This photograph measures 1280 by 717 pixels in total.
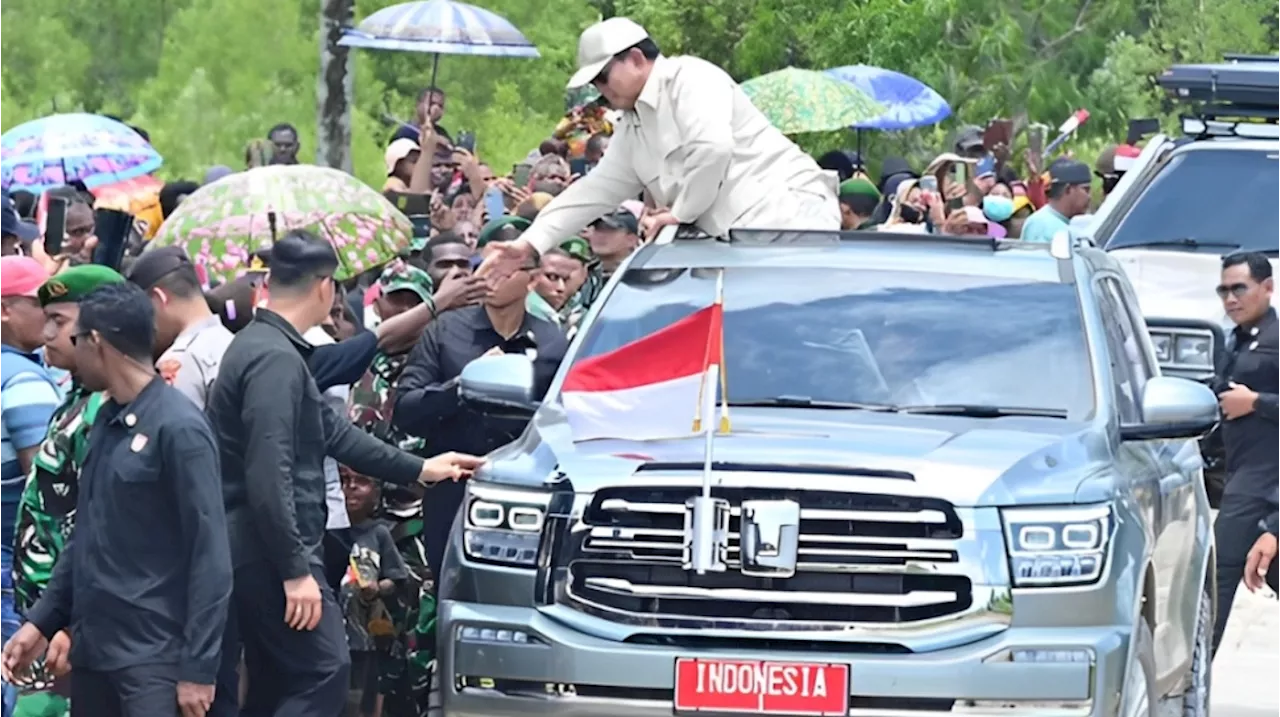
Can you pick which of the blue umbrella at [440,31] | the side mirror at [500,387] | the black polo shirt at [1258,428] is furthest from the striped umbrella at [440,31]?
the side mirror at [500,387]

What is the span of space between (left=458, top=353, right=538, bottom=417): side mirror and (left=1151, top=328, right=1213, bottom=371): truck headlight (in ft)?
19.7

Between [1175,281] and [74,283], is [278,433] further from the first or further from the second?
[1175,281]

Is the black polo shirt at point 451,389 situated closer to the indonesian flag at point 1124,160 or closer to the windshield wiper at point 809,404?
the windshield wiper at point 809,404

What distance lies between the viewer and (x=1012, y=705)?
760cm

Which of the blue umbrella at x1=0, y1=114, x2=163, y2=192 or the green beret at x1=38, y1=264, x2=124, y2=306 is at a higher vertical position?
the green beret at x1=38, y1=264, x2=124, y2=306

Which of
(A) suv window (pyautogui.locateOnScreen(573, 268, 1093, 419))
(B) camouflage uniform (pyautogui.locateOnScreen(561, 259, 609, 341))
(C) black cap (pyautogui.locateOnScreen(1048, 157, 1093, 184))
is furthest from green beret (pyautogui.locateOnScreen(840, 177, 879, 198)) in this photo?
(A) suv window (pyautogui.locateOnScreen(573, 268, 1093, 419))

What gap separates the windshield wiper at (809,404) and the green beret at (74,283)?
1.92 m

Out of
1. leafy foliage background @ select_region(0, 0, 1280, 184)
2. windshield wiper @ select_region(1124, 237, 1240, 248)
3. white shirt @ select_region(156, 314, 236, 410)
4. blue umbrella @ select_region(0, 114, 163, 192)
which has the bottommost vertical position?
leafy foliage background @ select_region(0, 0, 1280, 184)

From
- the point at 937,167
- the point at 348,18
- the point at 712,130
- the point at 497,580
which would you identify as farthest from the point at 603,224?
the point at 348,18

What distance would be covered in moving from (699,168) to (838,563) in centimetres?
308

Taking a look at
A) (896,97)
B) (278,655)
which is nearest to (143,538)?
(278,655)

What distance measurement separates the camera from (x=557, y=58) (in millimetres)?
39781

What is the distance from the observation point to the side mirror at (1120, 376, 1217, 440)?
336 inches

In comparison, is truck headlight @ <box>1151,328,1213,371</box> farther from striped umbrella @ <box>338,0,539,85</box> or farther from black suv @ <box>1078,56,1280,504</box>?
striped umbrella @ <box>338,0,539,85</box>
